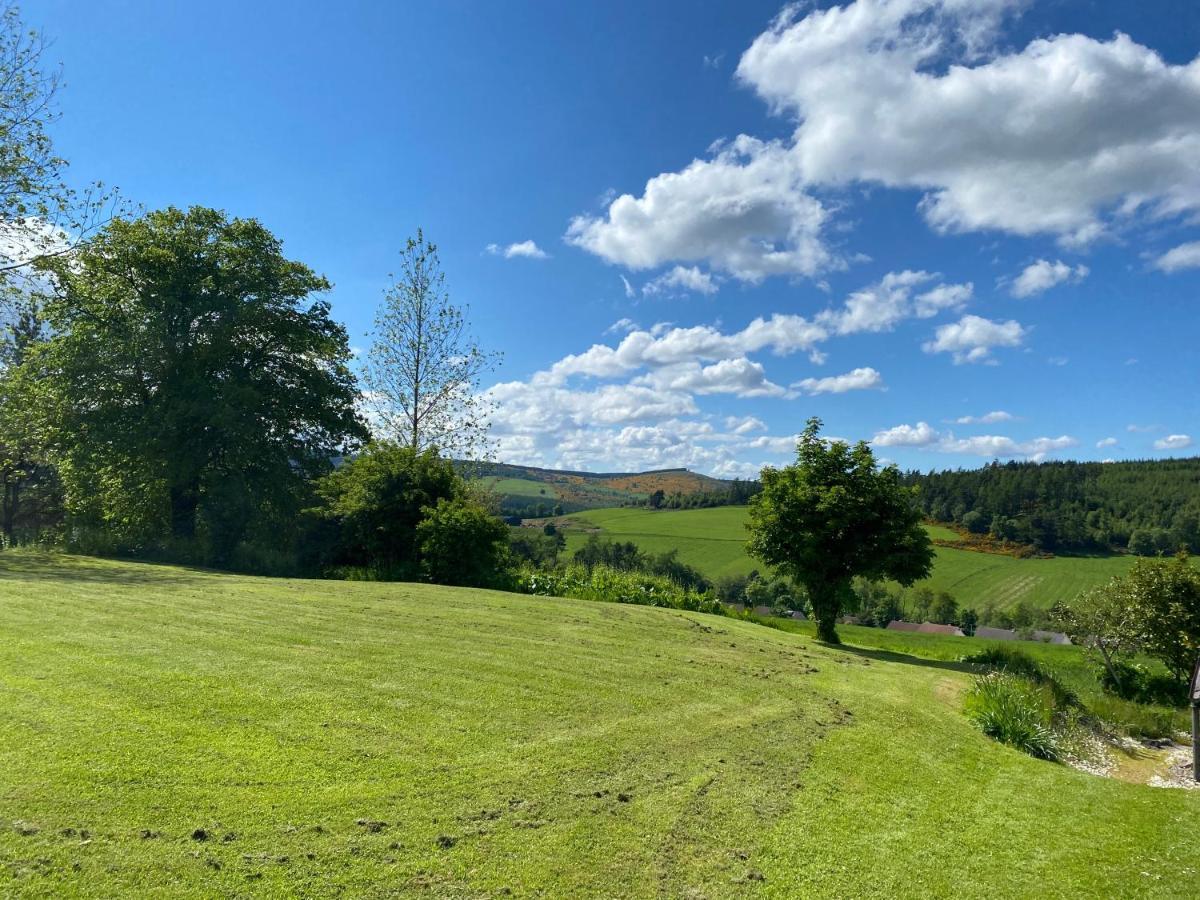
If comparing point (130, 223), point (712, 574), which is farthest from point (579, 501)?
point (130, 223)

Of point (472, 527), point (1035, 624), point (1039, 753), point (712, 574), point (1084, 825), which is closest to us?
point (1084, 825)

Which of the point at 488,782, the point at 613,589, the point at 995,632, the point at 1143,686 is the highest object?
the point at 488,782

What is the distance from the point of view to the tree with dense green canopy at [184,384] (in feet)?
74.0

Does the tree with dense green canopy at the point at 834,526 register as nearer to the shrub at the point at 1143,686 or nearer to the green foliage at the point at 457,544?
the green foliage at the point at 457,544

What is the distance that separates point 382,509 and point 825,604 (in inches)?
520

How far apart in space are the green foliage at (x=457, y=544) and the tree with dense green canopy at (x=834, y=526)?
7.71 meters

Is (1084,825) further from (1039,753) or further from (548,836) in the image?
(548,836)

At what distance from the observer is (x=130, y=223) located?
2450cm

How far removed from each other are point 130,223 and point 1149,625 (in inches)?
1527

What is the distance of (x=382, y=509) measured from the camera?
2117 cm

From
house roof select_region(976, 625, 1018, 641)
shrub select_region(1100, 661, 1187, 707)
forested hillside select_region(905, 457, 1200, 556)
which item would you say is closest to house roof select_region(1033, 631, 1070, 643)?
house roof select_region(976, 625, 1018, 641)

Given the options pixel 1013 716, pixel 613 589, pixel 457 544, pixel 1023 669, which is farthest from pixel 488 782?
pixel 613 589

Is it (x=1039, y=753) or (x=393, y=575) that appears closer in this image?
(x=1039, y=753)

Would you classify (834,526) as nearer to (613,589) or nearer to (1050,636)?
(613,589)
